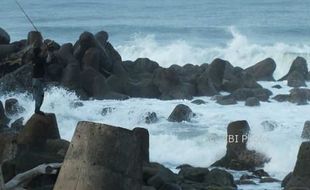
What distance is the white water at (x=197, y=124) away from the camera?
557 inches

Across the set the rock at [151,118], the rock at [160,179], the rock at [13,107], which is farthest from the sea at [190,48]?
the rock at [160,179]

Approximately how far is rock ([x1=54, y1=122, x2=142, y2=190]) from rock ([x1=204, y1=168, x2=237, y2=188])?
16.2 ft

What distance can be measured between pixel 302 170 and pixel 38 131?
11.2ft

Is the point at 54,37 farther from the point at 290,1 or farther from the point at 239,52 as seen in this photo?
the point at 290,1

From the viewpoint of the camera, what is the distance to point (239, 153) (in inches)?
510

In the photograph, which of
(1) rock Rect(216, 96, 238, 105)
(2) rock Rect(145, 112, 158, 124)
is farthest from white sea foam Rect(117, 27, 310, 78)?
(2) rock Rect(145, 112, 158, 124)

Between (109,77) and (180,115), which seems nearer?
(180,115)

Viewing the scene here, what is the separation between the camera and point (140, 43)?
112 feet

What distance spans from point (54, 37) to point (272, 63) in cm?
1552

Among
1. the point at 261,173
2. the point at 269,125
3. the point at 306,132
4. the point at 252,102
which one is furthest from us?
the point at 252,102

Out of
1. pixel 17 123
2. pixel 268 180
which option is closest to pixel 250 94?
pixel 17 123

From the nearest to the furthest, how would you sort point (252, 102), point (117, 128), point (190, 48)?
point (117, 128), point (252, 102), point (190, 48)

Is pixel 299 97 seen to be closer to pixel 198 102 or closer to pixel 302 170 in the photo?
pixel 198 102

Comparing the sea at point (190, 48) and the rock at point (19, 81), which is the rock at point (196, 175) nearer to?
the sea at point (190, 48)
